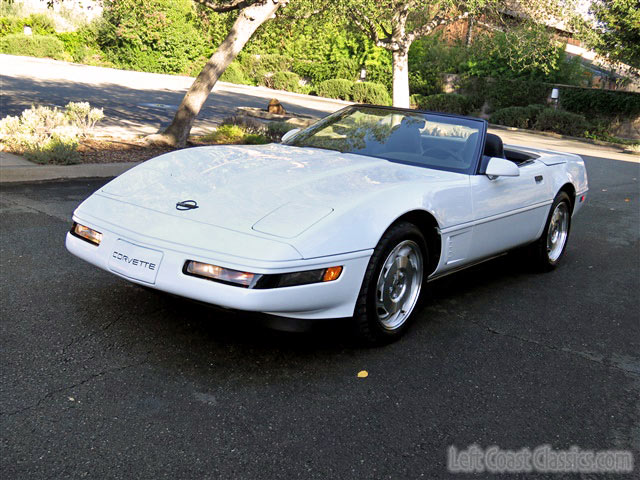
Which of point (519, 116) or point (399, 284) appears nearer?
point (399, 284)

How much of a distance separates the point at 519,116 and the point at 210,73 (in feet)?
65.3

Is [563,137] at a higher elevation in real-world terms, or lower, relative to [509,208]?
lower

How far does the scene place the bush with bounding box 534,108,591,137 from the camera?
86.1ft

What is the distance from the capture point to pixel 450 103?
100.0 feet

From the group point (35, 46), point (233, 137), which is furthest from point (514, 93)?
point (35, 46)

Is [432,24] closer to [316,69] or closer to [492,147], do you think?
[492,147]

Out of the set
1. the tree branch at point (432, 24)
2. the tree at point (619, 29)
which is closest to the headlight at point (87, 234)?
the tree branch at point (432, 24)

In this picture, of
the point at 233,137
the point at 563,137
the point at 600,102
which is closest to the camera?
the point at 233,137

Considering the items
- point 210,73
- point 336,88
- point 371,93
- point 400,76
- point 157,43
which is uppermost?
point 400,76

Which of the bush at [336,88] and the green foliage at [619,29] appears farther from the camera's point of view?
the bush at [336,88]

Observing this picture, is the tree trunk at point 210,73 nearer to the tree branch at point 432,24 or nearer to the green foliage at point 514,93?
the tree branch at point 432,24

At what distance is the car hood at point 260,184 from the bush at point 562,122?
24209mm

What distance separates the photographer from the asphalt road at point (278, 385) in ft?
8.74

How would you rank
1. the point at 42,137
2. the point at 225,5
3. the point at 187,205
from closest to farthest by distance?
the point at 187,205, the point at 42,137, the point at 225,5
